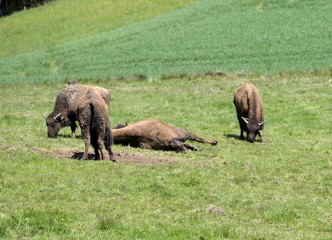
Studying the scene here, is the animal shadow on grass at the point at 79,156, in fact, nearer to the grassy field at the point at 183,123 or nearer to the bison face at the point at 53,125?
the grassy field at the point at 183,123

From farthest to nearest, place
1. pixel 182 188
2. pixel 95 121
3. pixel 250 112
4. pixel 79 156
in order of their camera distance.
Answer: pixel 250 112
pixel 79 156
pixel 95 121
pixel 182 188

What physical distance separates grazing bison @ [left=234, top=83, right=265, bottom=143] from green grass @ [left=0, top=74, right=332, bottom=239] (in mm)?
593

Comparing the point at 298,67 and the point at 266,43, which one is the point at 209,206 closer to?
the point at 298,67

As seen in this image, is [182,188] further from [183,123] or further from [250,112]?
[183,123]

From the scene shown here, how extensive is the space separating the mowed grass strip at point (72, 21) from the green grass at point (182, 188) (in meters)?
38.6

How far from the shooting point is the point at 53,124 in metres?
21.4

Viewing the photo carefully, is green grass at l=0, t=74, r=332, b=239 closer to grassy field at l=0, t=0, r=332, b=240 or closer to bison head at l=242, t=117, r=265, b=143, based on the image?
grassy field at l=0, t=0, r=332, b=240

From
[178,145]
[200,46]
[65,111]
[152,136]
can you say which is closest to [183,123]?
[65,111]

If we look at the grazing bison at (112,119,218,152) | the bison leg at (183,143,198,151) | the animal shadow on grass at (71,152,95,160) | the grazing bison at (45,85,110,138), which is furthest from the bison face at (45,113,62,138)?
the bison leg at (183,143,198,151)

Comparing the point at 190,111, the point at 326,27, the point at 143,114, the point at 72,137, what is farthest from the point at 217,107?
the point at 326,27

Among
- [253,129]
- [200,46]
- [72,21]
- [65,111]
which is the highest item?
[72,21]

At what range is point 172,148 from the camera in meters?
19.0

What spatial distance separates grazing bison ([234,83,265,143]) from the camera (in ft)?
70.7

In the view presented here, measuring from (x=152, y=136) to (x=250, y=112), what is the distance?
4.80 metres
